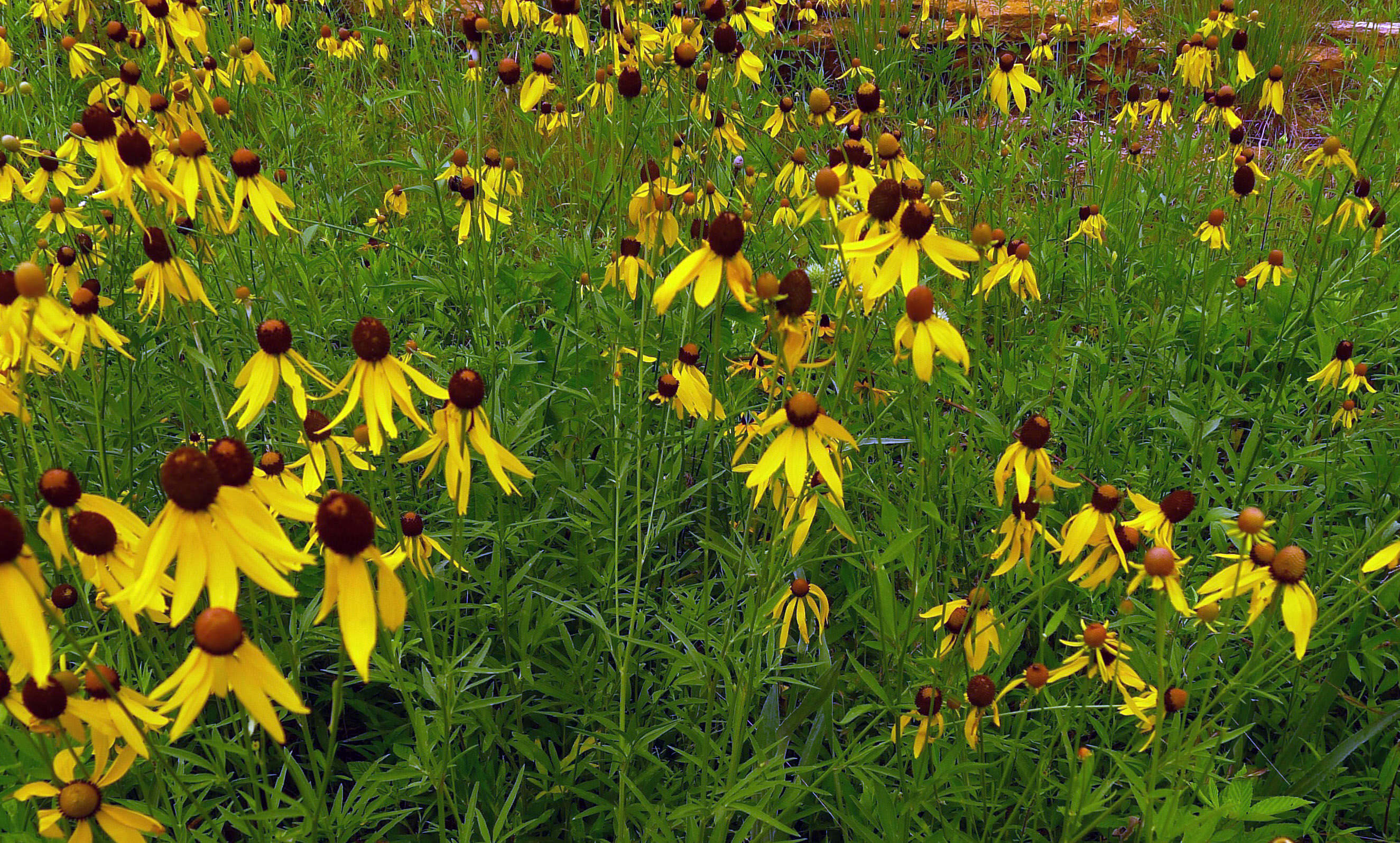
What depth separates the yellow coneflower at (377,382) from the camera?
3.68ft

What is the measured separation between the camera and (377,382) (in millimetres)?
1158

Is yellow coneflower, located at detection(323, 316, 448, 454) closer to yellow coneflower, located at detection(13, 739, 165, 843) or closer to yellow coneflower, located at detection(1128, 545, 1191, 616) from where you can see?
yellow coneflower, located at detection(13, 739, 165, 843)

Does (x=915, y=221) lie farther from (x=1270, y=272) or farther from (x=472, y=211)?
(x=1270, y=272)

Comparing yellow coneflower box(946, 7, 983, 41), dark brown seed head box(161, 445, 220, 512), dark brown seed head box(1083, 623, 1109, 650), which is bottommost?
dark brown seed head box(1083, 623, 1109, 650)

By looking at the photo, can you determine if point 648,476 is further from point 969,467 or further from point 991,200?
point 991,200

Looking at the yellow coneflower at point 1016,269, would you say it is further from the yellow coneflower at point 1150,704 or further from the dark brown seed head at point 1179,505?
the yellow coneflower at point 1150,704

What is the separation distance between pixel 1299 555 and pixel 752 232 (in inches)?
66.7

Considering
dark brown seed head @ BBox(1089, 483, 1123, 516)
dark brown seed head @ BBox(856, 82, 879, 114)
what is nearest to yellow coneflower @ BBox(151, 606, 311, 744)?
dark brown seed head @ BBox(1089, 483, 1123, 516)

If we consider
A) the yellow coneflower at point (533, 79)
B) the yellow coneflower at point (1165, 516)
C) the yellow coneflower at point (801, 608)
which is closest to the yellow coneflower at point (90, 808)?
the yellow coneflower at point (801, 608)

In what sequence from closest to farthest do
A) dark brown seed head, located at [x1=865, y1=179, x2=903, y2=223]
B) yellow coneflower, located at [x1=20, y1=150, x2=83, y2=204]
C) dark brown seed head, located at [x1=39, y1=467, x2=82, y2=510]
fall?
1. dark brown seed head, located at [x1=39, y1=467, x2=82, y2=510]
2. dark brown seed head, located at [x1=865, y1=179, x2=903, y2=223]
3. yellow coneflower, located at [x1=20, y1=150, x2=83, y2=204]

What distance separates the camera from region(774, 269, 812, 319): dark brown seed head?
1.20 metres

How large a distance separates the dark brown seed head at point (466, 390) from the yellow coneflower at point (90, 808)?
0.51 m

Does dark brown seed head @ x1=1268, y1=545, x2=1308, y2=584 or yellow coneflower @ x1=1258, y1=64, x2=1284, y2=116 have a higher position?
dark brown seed head @ x1=1268, y1=545, x2=1308, y2=584

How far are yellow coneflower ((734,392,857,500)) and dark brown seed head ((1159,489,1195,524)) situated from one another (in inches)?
21.9
